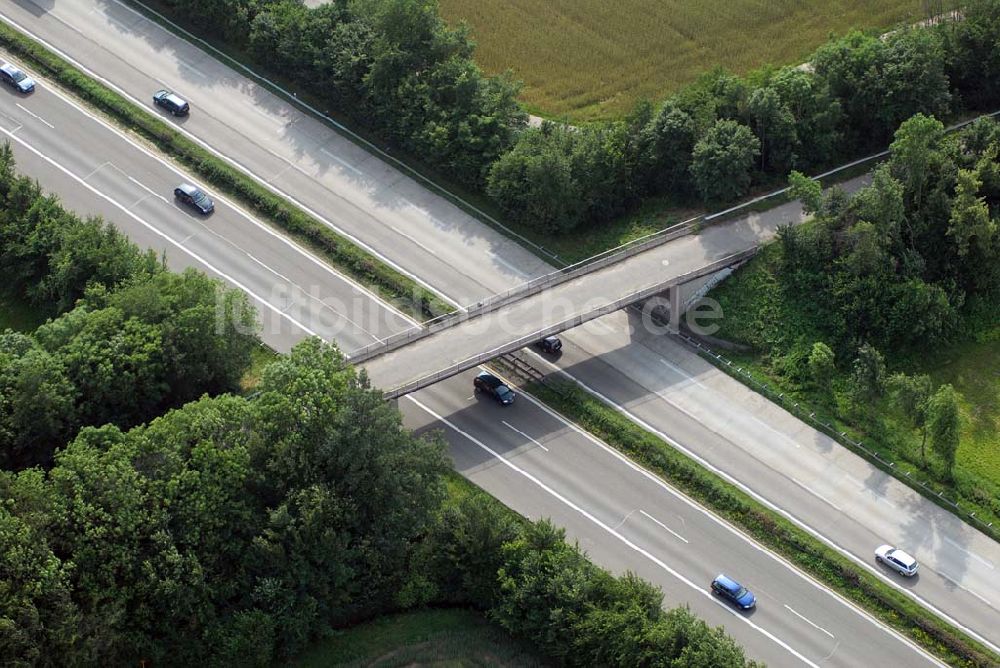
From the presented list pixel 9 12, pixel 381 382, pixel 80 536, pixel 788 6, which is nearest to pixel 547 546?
pixel 381 382

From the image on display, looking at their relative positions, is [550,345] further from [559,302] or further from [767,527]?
[767,527]

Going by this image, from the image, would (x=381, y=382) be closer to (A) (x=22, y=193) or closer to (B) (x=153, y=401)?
(B) (x=153, y=401)

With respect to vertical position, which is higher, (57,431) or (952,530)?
(952,530)

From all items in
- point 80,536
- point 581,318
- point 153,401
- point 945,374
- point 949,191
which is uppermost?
point 949,191

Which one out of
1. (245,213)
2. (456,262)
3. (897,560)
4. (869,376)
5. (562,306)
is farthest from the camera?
(245,213)

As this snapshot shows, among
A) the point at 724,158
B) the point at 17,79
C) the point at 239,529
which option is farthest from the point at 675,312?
the point at 17,79

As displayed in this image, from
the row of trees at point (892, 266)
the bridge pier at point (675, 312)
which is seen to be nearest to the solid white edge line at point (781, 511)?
the bridge pier at point (675, 312)

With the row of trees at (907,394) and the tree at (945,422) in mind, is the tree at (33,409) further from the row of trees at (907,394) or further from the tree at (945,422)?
the tree at (945,422)
